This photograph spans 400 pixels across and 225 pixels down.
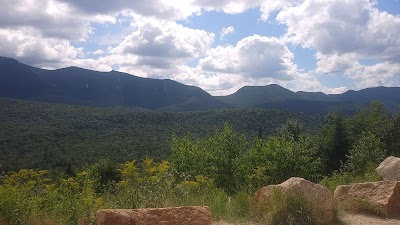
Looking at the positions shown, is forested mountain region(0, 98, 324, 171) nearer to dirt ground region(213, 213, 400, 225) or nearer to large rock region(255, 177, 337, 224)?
dirt ground region(213, 213, 400, 225)

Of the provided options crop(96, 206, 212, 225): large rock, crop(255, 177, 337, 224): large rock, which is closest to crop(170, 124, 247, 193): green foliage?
crop(255, 177, 337, 224): large rock

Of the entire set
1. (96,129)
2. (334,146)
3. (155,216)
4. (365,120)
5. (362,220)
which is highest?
(365,120)

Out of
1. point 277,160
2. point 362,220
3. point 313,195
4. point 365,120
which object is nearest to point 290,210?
point 313,195

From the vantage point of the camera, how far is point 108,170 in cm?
2992

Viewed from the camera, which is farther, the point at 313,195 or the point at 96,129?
the point at 96,129

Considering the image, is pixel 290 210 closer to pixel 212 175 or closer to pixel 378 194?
pixel 378 194

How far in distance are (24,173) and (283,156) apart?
9.45 metres

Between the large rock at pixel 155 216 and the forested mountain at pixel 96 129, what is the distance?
123 feet

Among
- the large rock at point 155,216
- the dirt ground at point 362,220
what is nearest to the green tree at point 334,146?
the dirt ground at point 362,220

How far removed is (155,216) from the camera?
623cm

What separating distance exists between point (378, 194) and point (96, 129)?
80848 millimetres

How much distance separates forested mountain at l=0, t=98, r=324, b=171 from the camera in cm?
5191

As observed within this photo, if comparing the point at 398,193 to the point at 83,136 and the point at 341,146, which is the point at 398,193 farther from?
the point at 83,136

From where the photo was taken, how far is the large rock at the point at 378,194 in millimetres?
8828
